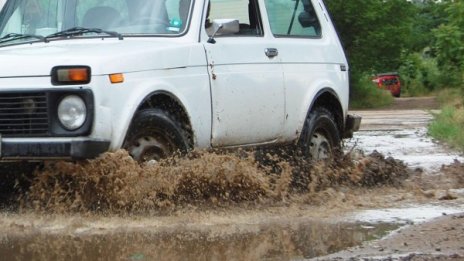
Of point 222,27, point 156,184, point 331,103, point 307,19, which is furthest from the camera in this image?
point 331,103

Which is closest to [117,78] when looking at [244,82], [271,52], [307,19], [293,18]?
[244,82]

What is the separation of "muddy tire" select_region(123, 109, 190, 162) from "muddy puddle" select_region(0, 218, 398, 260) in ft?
2.46

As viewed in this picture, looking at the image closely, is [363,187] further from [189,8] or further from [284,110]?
[189,8]

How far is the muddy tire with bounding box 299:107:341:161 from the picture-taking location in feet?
29.6

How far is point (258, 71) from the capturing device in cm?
829

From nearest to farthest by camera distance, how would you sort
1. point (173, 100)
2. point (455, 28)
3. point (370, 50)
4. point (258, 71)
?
point (173, 100) < point (258, 71) < point (455, 28) < point (370, 50)

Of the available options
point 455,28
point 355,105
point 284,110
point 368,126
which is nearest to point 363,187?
point 284,110

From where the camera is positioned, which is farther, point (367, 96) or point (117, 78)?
point (367, 96)

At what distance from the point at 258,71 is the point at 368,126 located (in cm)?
1256

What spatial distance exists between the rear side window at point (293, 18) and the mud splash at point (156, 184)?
1.31 metres

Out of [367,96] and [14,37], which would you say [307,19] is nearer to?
[14,37]

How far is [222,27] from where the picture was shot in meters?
7.82

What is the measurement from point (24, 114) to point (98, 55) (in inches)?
25.5

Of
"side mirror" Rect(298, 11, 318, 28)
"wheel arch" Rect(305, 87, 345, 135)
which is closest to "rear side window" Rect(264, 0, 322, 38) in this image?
"side mirror" Rect(298, 11, 318, 28)
